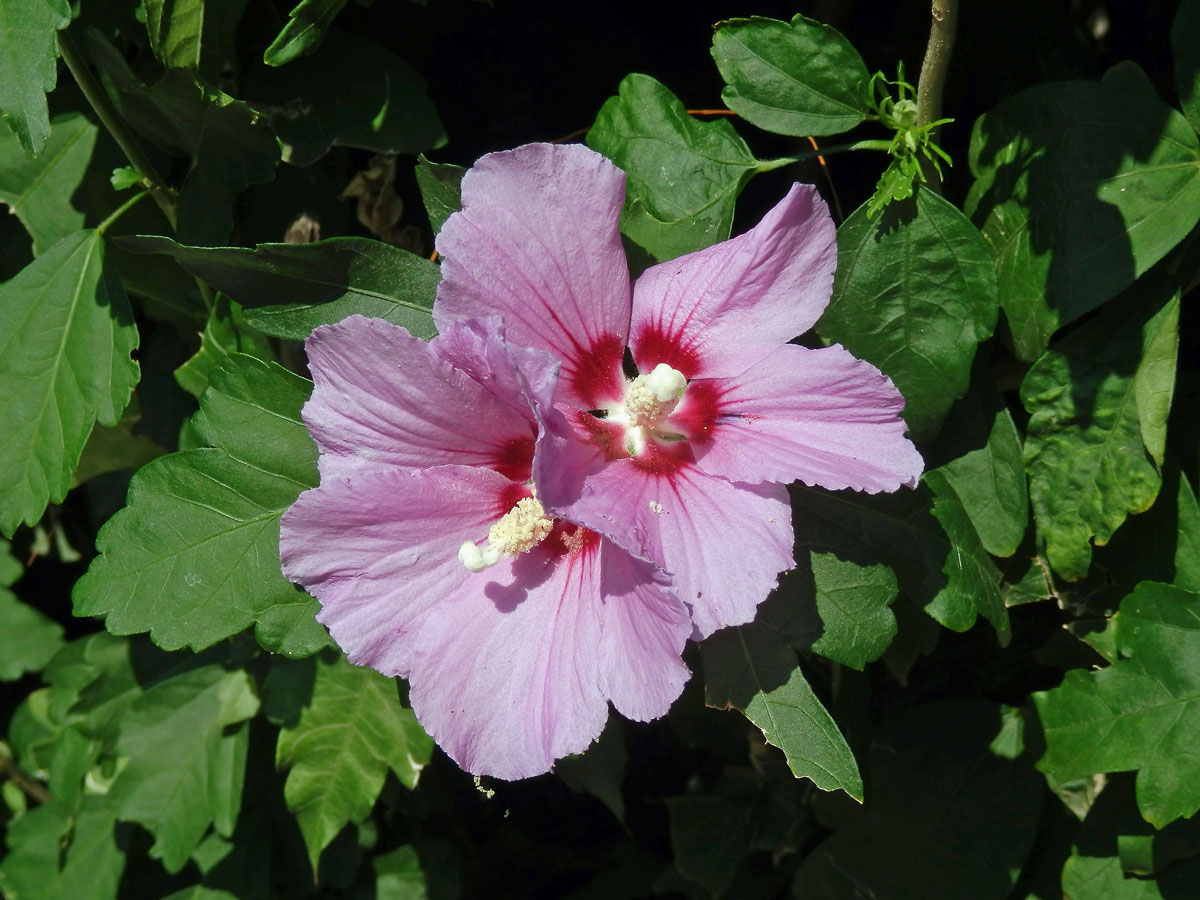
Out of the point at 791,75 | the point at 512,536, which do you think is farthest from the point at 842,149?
the point at 512,536

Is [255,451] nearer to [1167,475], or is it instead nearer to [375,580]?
[375,580]

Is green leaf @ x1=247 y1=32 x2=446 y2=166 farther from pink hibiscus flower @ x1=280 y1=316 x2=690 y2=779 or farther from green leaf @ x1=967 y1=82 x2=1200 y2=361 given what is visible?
green leaf @ x1=967 y1=82 x2=1200 y2=361

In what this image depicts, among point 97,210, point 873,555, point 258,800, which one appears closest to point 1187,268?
point 873,555

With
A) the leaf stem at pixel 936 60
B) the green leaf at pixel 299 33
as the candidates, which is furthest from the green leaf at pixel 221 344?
the leaf stem at pixel 936 60

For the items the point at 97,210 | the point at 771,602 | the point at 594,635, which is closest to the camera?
the point at 594,635

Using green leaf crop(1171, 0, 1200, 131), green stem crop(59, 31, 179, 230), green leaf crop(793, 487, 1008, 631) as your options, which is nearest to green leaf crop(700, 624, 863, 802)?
green leaf crop(793, 487, 1008, 631)

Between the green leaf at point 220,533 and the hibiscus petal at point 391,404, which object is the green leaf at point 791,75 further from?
the green leaf at point 220,533

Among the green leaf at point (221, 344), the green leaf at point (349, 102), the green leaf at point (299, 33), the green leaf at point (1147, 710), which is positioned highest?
the green leaf at point (299, 33)
